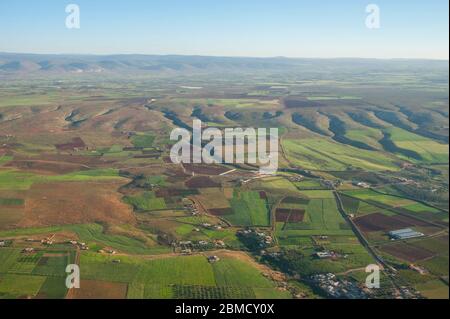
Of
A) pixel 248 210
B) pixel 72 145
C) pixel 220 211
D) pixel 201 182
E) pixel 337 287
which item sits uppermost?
pixel 72 145

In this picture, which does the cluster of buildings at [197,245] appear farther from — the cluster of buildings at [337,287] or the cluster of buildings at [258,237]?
the cluster of buildings at [337,287]

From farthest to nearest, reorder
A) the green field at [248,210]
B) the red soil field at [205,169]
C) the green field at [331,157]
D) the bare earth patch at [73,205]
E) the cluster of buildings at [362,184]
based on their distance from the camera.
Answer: the green field at [331,157], the red soil field at [205,169], the cluster of buildings at [362,184], the green field at [248,210], the bare earth patch at [73,205]

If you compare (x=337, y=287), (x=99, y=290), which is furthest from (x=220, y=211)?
(x=99, y=290)

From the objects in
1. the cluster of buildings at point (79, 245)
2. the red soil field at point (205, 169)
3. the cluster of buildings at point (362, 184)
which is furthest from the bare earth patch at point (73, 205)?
the cluster of buildings at point (362, 184)

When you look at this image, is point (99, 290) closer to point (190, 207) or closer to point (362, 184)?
point (190, 207)

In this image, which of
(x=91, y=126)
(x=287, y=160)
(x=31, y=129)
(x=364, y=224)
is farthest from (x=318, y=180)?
(x=31, y=129)

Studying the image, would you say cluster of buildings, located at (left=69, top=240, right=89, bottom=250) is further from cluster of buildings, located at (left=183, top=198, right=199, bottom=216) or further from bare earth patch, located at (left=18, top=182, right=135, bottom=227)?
cluster of buildings, located at (left=183, top=198, right=199, bottom=216)

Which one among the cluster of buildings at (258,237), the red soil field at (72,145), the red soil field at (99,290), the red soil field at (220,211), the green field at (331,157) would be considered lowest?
the red soil field at (99,290)

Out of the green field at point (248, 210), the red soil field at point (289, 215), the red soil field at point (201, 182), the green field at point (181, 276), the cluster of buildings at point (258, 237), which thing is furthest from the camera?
the red soil field at point (201, 182)

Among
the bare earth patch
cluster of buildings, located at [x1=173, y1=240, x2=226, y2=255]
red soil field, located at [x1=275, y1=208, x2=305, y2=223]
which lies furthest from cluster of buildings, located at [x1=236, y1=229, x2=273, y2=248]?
the bare earth patch
